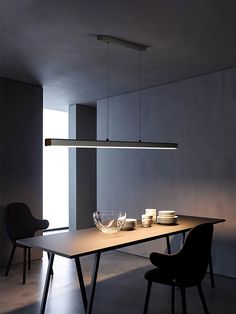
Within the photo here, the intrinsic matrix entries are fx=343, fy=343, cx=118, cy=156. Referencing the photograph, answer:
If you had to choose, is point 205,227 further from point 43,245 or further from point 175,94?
point 175,94

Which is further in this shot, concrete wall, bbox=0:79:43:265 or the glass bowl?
concrete wall, bbox=0:79:43:265

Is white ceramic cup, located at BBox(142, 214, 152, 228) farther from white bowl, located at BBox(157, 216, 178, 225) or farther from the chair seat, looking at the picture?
the chair seat

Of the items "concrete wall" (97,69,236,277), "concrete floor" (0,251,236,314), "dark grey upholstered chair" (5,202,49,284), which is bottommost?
"concrete floor" (0,251,236,314)

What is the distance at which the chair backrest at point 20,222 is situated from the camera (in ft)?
14.1

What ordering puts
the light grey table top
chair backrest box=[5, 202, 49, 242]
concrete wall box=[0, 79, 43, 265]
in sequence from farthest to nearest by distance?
1. concrete wall box=[0, 79, 43, 265]
2. chair backrest box=[5, 202, 49, 242]
3. the light grey table top

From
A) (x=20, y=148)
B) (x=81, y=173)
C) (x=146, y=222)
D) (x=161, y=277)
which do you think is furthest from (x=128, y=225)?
(x=81, y=173)

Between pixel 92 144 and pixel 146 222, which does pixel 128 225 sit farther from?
pixel 92 144

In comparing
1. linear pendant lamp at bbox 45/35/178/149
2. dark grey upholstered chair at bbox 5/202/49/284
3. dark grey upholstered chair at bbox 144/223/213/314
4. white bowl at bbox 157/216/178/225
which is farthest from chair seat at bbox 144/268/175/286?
dark grey upholstered chair at bbox 5/202/49/284

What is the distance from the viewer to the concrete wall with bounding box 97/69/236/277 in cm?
420

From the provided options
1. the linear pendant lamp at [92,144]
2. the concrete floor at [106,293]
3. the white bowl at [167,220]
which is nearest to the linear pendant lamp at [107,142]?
the linear pendant lamp at [92,144]

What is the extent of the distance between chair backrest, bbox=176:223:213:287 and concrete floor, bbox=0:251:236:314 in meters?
0.66

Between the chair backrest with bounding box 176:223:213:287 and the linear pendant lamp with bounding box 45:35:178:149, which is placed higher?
the linear pendant lamp with bounding box 45:35:178:149

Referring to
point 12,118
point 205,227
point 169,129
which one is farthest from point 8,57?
point 205,227

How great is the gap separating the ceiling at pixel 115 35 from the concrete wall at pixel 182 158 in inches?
12.0
